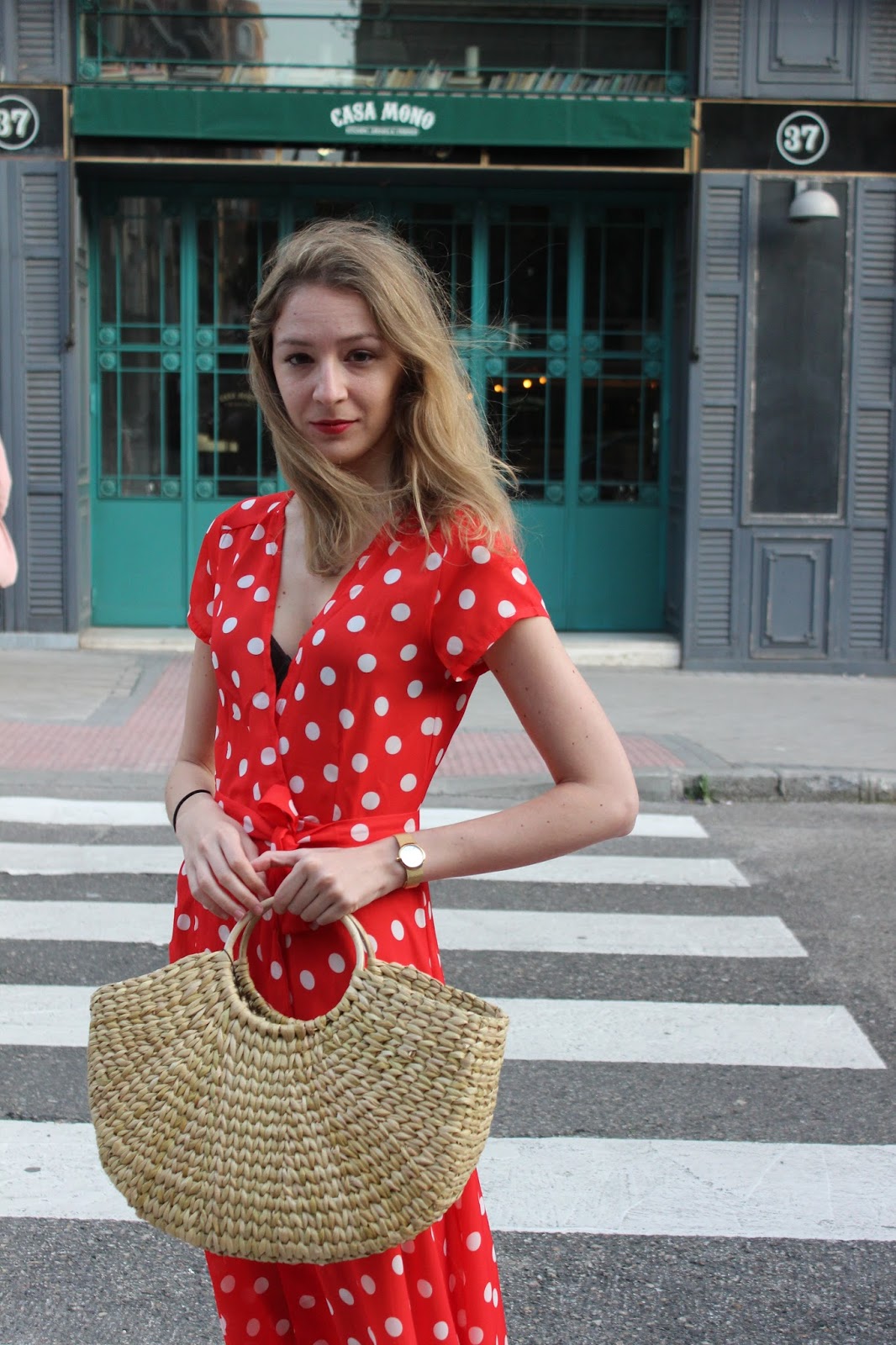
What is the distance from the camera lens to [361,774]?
1909 millimetres

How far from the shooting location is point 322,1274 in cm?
193

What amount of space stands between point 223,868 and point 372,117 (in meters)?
10.2

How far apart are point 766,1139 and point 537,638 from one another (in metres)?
2.53

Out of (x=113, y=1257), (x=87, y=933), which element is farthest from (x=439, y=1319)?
(x=87, y=933)

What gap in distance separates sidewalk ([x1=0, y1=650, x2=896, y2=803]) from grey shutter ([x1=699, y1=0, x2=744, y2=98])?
4316 mm

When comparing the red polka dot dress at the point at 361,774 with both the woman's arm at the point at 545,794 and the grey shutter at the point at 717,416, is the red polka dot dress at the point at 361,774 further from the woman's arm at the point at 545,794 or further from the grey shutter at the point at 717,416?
the grey shutter at the point at 717,416

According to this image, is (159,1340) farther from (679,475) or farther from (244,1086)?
(679,475)

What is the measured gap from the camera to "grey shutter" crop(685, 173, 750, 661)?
37.5 feet

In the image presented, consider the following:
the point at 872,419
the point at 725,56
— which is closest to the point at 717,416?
the point at 872,419

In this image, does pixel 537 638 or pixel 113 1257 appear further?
pixel 113 1257

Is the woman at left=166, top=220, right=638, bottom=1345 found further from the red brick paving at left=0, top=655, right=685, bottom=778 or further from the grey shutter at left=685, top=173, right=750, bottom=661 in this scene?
the grey shutter at left=685, top=173, right=750, bottom=661

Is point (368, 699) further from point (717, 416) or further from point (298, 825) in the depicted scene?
point (717, 416)

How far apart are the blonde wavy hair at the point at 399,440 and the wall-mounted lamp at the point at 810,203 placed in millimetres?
9857

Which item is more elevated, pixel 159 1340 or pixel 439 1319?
pixel 439 1319
